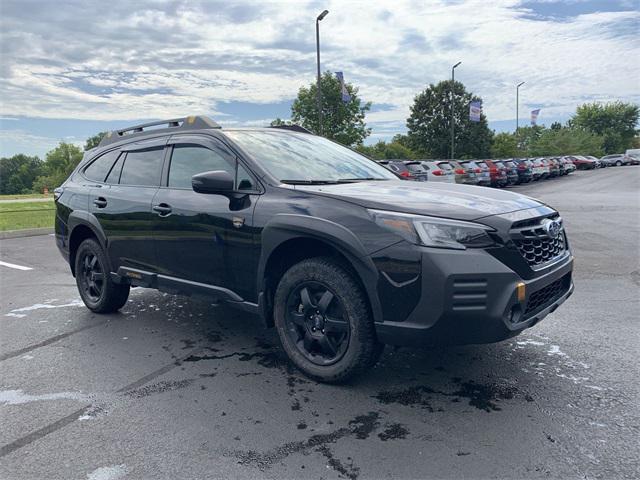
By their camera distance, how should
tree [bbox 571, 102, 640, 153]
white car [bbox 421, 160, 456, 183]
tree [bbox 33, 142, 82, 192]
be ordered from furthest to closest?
tree [bbox 33, 142, 82, 192], tree [bbox 571, 102, 640, 153], white car [bbox 421, 160, 456, 183]

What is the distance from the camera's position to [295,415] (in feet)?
10.2

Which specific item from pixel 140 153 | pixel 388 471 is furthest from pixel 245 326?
pixel 388 471

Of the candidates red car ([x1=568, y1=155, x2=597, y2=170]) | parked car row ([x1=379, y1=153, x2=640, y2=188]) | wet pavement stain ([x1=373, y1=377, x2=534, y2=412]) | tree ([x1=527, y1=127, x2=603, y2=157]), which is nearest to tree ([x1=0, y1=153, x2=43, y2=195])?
tree ([x1=527, y1=127, x2=603, y2=157])

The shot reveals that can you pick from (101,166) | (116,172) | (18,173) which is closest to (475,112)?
(101,166)

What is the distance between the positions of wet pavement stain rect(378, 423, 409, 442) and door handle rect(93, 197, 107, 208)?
137 inches

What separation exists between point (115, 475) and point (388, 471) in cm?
131

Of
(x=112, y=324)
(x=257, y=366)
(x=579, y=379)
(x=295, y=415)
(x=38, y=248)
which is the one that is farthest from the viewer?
(x=38, y=248)

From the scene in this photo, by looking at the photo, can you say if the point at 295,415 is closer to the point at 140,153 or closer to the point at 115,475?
the point at 115,475

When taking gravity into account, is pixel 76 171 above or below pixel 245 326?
above

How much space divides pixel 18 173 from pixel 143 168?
138 m

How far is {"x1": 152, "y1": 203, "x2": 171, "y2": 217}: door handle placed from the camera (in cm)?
435

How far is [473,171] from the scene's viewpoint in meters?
25.4

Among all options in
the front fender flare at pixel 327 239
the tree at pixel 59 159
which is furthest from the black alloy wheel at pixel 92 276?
the tree at pixel 59 159

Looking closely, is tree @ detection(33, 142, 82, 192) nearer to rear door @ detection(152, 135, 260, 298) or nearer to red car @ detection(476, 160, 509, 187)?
red car @ detection(476, 160, 509, 187)
